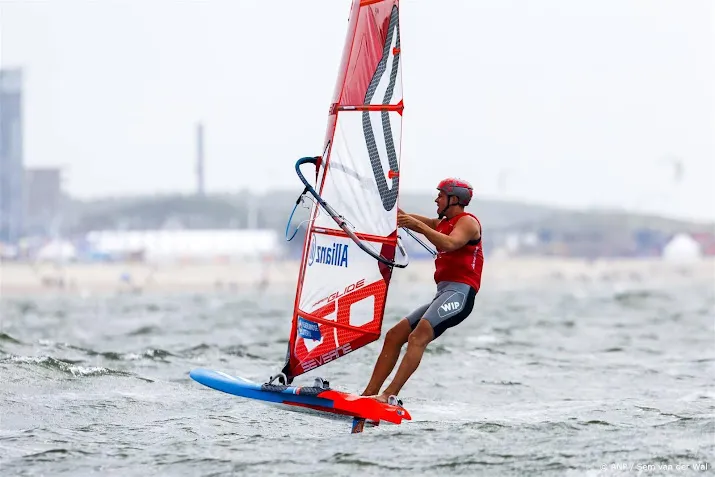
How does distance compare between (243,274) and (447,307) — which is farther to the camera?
(243,274)

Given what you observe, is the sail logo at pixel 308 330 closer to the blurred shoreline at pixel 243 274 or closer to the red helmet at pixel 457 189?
the red helmet at pixel 457 189

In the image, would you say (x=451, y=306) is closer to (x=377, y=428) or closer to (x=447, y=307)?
(x=447, y=307)

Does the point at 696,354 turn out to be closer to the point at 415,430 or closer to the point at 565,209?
the point at 415,430

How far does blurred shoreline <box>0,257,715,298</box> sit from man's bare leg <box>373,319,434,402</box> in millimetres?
63097

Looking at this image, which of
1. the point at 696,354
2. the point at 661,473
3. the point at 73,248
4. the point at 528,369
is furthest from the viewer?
the point at 73,248

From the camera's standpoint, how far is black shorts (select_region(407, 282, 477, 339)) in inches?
315

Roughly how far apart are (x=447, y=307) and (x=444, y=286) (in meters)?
0.22

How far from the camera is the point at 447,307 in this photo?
8023 millimetres

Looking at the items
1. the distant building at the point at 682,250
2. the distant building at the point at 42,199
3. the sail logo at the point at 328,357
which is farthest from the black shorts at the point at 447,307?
the distant building at the point at 682,250

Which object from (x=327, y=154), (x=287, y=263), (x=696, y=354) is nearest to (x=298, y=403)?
(x=327, y=154)

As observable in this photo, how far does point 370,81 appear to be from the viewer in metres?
7.85

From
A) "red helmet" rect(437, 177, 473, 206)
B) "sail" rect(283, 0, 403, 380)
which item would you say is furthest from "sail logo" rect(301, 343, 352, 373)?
"red helmet" rect(437, 177, 473, 206)

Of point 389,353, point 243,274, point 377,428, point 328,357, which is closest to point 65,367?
point 328,357

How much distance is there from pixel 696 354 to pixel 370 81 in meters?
9.75
